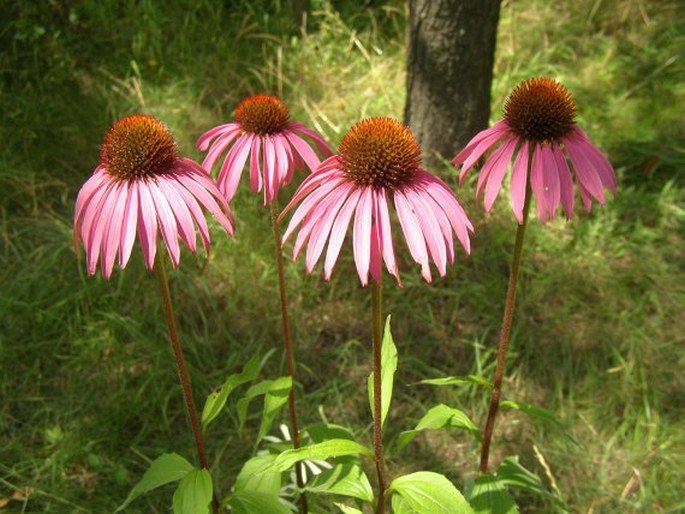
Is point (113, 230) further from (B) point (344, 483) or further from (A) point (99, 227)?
(B) point (344, 483)

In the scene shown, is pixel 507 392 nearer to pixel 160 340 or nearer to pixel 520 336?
pixel 520 336

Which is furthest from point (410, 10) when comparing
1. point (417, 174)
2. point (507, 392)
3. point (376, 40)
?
point (417, 174)

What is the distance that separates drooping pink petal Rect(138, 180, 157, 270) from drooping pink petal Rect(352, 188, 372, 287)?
1.00 ft

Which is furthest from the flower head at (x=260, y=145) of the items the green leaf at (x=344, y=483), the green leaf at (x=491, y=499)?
the green leaf at (x=491, y=499)

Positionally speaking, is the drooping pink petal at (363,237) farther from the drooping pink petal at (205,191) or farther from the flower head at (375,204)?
the drooping pink petal at (205,191)

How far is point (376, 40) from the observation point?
341 cm

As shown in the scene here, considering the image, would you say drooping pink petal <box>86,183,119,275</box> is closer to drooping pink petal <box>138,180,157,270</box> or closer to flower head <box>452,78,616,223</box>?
drooping pink petal <box>138,180,157,270</box>

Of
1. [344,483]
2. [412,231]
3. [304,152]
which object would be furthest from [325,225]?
[344,483]

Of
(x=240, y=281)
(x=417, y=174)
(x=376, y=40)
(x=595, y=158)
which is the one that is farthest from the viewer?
(x=376, y=40)

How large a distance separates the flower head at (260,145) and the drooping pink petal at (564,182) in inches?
17.7

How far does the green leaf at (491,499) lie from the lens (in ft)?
4.27

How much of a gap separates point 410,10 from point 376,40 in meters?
0.99

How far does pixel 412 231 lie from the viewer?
101 centimetres

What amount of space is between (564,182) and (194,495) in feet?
2.81
